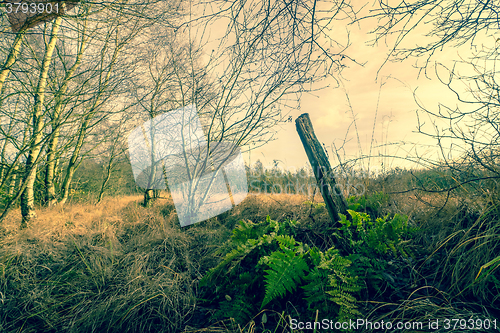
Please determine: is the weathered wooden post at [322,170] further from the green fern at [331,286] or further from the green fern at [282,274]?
the green fern at [282,274]

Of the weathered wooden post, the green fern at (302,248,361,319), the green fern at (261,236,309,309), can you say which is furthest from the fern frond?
the weathered wooden post

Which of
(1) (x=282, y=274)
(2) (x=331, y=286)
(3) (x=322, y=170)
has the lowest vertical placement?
(2) (x=331, y=286)

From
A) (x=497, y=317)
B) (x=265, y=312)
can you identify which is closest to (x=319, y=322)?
(x=265, y=312)

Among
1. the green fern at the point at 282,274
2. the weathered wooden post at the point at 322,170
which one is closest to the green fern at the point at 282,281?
the green fern at the point at 282,274

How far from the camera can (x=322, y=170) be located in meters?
2.89

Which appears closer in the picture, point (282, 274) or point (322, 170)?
point (282, 274)

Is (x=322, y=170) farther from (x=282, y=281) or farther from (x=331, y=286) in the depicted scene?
(x=282, y=281)

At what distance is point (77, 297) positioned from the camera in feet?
8.29

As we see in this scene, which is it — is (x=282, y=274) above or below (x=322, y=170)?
below

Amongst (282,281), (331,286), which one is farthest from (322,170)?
(282,281)

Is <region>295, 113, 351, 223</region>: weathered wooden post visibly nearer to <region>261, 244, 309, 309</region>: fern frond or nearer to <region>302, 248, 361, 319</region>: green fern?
<region>302, 248, 361, 319</region>: green fern

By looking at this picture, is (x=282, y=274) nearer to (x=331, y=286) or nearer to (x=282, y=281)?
(x=282, y=281)

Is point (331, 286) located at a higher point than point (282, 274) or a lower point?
lower

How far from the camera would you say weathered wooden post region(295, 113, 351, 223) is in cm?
284
